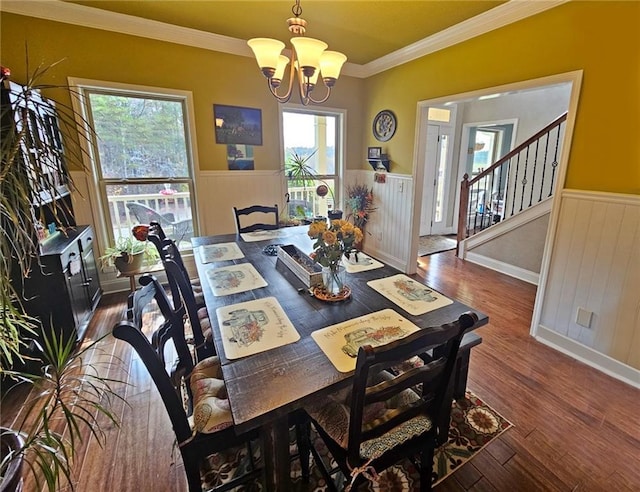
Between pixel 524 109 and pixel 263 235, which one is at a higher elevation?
pixel 524 109

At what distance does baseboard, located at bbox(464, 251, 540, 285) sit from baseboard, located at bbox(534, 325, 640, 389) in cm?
127

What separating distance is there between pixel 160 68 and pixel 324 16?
5.55 ft

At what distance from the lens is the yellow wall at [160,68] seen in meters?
2.58

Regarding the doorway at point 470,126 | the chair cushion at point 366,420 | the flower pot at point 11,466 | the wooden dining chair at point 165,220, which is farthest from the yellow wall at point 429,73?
the flower pot at point 11,466

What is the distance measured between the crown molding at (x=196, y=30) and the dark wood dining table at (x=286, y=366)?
2479mm

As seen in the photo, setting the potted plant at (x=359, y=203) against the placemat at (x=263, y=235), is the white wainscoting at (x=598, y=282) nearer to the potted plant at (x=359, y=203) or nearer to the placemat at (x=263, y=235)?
the placemat at (x=263, y=235)

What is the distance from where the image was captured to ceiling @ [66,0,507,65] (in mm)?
2469

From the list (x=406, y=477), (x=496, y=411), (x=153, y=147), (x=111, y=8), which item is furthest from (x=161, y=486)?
(x=111, y=8)

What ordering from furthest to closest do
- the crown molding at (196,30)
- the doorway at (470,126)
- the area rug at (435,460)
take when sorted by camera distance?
the doorway at (470,126) → the crown molding at (196,30) → the area rug at (435,460)

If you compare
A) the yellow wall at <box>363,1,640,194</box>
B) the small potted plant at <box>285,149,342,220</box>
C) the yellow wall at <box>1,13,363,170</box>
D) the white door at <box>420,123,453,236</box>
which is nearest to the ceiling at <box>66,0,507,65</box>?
the yellow wall at <box>1,13,363,170</box>

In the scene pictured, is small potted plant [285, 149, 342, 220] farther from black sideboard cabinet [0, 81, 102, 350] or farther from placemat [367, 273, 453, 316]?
placemat [367, 273, 453, 316]

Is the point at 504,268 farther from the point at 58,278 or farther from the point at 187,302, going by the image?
the point at 58,278

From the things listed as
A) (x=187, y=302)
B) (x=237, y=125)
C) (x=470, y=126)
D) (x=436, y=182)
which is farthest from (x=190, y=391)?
(x=470, y=126)

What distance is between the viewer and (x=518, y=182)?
5.16 meters
